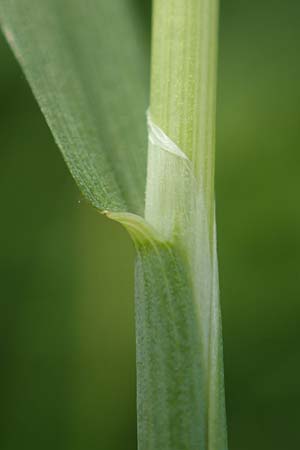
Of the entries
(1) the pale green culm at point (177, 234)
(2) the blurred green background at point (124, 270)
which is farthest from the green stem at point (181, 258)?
(2) the blurred green background at point (124, 270)

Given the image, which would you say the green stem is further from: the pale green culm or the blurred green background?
the blurred green background

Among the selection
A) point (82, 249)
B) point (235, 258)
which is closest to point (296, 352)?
point (235, 258)

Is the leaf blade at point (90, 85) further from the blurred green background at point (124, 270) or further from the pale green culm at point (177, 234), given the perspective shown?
the blurred green background at point (124, 270)

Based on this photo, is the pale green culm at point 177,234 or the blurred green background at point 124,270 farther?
the blurred green background at point 124,270

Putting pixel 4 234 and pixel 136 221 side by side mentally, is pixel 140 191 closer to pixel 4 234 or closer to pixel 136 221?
pixel 136 221

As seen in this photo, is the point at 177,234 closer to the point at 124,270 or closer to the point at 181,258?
the point at 181,258

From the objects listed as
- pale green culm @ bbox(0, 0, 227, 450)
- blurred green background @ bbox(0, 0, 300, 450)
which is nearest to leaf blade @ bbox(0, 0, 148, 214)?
pale green culm @ bbox(0, 0, 227, 450)

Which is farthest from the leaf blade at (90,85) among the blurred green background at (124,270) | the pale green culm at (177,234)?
the blurred green background at (124,270)

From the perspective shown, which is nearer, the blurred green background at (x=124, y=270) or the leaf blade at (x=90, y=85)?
the leaf blade at (x=90, y=85)

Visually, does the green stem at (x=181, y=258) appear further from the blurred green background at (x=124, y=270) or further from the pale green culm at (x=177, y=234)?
the blurred green background at (x=124, y=270)
